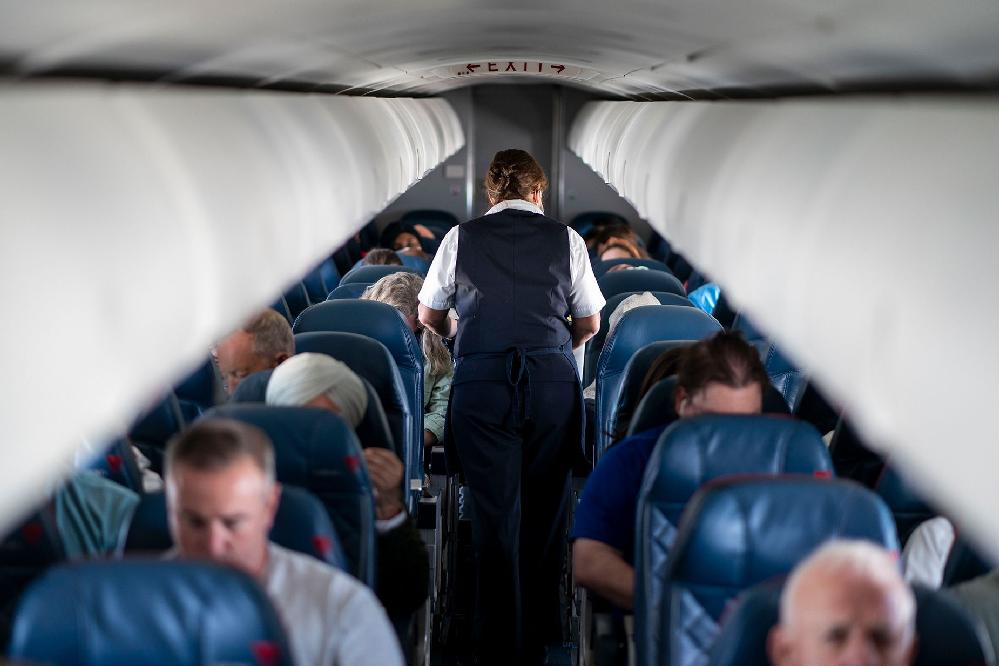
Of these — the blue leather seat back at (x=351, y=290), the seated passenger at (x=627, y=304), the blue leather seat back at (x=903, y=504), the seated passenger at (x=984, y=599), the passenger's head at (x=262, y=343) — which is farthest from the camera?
the blue leather seat back at (x=351, y=290)

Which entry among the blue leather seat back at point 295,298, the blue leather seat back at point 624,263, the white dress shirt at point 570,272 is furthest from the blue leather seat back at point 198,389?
the blue leather seat back at point 295,298

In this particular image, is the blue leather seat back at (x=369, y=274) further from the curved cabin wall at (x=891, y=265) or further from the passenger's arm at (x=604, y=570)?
the passenger's arm at (x=604, y=570)

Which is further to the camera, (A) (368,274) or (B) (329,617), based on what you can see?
(A) (368,274)

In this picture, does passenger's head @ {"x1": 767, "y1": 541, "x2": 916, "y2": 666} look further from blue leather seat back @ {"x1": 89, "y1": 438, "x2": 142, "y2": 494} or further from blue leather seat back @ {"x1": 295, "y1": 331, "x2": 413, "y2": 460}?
blue leather seat back @ {"x1": 89, "y1": 438, "x2": 142, "y2": 494}

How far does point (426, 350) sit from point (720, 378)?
2.58m

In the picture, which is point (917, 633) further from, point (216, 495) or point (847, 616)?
point (216, 495)

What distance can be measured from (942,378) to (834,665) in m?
0.68

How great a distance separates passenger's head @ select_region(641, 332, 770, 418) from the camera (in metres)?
3.56

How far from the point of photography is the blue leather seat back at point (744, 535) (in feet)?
9.25

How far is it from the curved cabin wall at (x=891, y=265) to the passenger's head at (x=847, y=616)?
0.83 feet

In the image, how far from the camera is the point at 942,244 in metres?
1.98

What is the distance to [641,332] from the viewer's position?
527 centimetres

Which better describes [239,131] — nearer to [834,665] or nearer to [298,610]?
[298,610]

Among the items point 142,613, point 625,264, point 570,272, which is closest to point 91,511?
point 142,613
